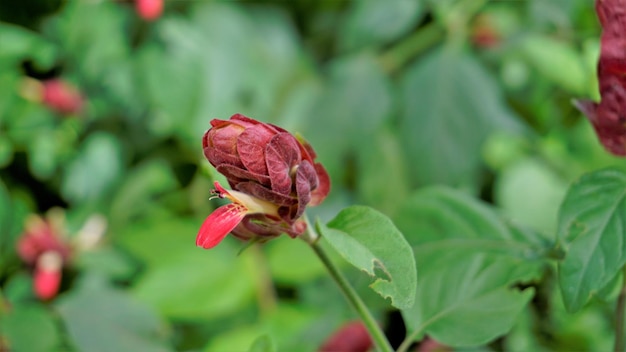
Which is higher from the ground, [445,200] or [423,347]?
[445,200]

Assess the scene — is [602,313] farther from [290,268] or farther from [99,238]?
[99,238]

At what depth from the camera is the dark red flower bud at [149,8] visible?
129 cm

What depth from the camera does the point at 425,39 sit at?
1.40m

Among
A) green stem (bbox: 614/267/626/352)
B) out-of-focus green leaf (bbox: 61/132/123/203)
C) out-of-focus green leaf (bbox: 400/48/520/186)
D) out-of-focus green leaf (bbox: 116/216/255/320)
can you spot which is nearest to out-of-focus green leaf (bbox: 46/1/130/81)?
out-of-focus green leaf (bbox: 61/132/123/203)

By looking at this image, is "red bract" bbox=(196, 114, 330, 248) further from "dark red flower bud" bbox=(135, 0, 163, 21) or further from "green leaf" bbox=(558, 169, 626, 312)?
"dark red flower bud" bbox=(135, 0, 163, 21)

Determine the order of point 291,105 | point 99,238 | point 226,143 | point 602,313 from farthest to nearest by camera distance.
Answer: point 291,105 < point 99,238 < point 602,313 < point 226,143

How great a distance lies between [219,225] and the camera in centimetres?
41

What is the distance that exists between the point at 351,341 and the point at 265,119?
794 millimetres

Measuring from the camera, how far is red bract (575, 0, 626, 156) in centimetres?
46

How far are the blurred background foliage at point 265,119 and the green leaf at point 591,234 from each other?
1.84ft

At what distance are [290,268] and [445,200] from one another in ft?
2.07

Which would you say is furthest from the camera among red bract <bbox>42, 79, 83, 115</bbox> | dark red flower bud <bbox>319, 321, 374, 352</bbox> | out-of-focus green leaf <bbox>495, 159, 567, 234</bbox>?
red bract <bbox>42, 79, 83, 115</bbox>

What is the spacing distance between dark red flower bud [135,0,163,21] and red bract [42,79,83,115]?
214mm

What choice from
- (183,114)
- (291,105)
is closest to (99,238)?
(183,114)
